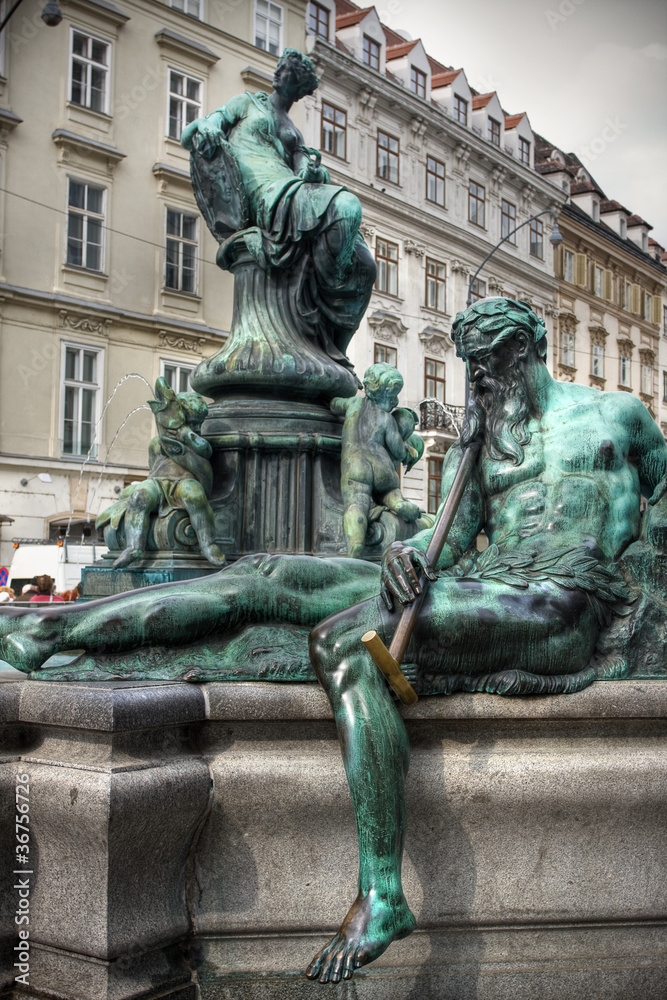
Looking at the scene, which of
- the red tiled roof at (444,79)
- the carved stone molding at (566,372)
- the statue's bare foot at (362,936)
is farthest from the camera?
the carved stone molding at (566,372)

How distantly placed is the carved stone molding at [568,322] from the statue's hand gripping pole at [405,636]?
39.6 meters

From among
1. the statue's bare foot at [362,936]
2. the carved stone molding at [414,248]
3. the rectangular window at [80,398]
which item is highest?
the carved stone molding at [414,248]

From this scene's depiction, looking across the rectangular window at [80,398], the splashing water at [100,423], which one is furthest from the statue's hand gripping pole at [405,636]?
the rectangular window at [80,398]

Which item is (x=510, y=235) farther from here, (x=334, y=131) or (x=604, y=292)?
(x=604, y=292)

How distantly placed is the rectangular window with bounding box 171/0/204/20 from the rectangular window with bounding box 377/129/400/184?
23.4 feet

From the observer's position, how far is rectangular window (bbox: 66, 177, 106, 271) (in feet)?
78.0

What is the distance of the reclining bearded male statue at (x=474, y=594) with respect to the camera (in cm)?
231

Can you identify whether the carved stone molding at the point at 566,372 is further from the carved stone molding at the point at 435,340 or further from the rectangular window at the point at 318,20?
the rectangular window at the point at 318,20

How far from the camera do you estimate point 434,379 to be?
32.6m

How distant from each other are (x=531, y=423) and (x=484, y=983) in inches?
59.5

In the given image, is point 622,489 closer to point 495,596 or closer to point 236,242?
point 495,596

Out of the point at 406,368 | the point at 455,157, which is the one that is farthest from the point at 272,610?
the point at 455,157

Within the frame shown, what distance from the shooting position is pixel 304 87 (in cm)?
563

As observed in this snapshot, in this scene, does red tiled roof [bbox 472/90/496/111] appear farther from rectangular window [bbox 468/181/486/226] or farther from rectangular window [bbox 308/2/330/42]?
rectangular window [bbox 308/2/330/42]
